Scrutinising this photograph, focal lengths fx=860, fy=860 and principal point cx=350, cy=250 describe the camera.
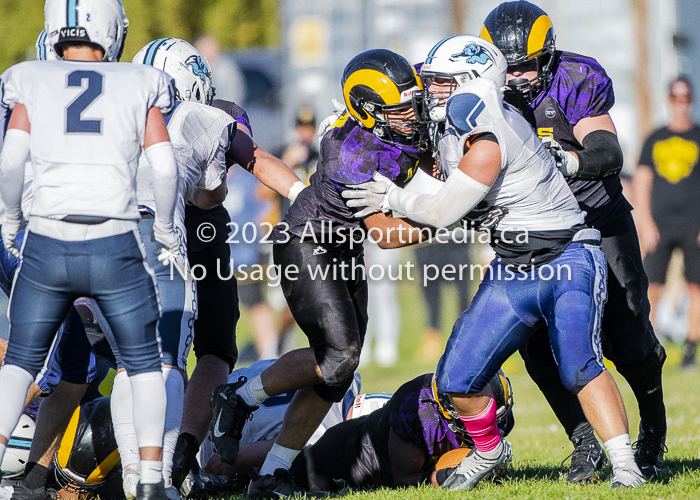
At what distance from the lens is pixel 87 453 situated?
3.59 meters

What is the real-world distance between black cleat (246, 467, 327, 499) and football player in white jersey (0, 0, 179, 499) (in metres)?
0.79

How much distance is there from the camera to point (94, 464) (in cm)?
361

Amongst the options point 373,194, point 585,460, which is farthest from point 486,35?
point 585,460

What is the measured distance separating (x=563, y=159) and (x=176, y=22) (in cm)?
1787

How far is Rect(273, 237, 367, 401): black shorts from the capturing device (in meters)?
3.72

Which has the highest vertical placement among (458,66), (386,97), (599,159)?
(458,66)

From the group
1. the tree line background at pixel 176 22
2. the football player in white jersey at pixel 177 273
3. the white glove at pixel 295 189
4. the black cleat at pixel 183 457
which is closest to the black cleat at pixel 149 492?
the football player in white jersey at pixel 177 273

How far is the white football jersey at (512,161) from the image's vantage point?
3273 mm

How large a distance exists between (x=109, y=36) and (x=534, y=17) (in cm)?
186

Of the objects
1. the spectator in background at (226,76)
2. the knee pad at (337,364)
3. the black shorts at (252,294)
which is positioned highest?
the spectator in background at (226,76)

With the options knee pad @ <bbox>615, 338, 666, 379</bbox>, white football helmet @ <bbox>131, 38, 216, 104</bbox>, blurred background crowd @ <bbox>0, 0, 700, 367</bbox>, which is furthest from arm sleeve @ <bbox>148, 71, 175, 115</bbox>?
blurred background crowd @ <bbox>0, 0, 700, 367</bbox>

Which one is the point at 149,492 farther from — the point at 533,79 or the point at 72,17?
the point at 533,79

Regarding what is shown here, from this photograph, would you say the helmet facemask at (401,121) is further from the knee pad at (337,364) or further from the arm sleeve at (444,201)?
the knee pad at (337,364)

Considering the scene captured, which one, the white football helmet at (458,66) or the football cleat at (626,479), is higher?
the white football helmet at (458,66)
